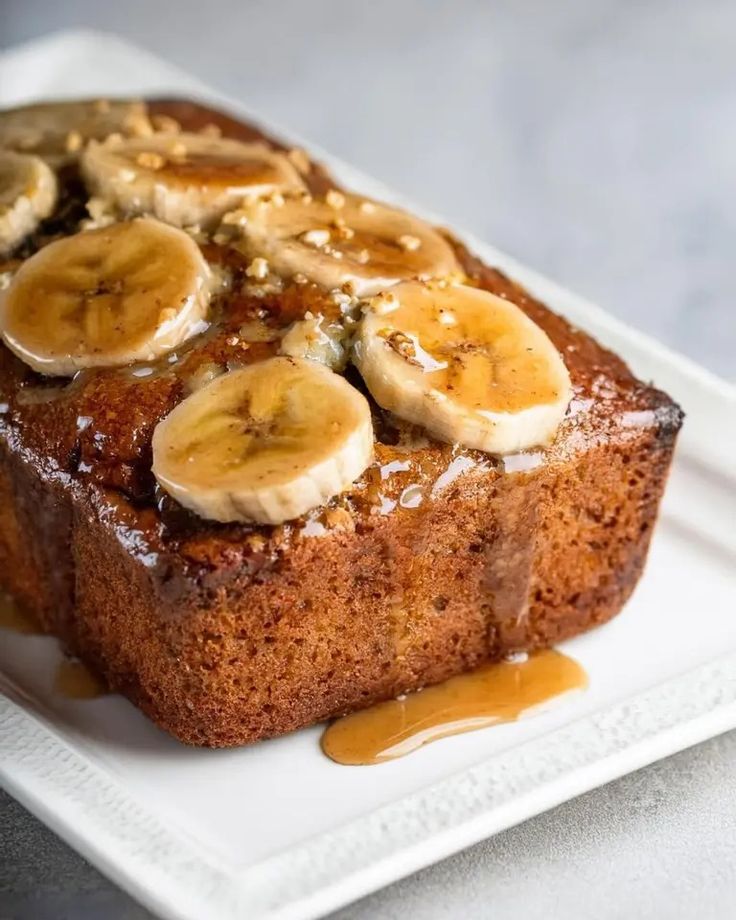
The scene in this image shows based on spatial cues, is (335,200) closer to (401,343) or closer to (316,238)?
(316,238)

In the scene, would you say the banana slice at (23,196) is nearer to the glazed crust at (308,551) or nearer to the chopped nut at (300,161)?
the glazed crust at (308,551)

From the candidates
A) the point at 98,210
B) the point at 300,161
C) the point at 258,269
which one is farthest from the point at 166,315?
the point at 300,161

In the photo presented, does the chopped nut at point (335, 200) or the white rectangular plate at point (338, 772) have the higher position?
the chopped nut at point (335, 200)

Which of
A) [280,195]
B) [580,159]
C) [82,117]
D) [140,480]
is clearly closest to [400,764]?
[140,480]

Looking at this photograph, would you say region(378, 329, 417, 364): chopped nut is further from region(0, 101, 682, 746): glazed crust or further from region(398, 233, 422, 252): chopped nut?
region(398, 233, 422, 252): chopped nut

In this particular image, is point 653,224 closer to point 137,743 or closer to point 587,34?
point 587,34

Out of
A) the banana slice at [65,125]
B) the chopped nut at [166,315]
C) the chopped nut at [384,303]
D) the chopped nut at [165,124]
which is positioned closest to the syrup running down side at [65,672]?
the chopped nut at [166,315]

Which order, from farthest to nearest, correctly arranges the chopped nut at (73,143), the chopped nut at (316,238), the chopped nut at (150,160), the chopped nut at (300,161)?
1. the chopped nut at (300,161)
2. the chopped nut at (73,143)
3. the chopped nut at (150,160)
4. the chopped nut at (316,238)
